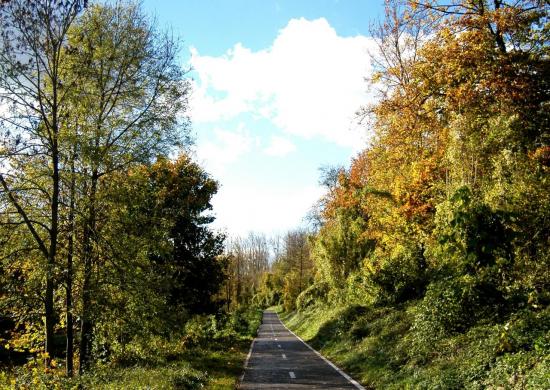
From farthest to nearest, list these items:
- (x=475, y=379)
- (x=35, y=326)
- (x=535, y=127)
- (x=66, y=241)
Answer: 1. (x=35, y=326)
2. (x=66, y=241)
3. (x=535, y=127)
4. (x=475, y=379)

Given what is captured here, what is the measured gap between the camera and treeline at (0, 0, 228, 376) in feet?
40.5

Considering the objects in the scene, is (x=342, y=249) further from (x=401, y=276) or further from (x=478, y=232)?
(x=478, y=232)

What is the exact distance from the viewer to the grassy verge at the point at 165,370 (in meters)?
11.0

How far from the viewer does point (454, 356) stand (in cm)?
1262

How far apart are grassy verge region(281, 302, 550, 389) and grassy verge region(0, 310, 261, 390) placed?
4771mm

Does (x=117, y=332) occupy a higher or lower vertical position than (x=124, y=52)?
lower

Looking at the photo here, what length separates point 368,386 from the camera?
14.0 meters

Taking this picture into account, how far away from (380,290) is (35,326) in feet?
55.1

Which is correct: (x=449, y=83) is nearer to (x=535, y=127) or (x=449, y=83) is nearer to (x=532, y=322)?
(x=535, y=127)

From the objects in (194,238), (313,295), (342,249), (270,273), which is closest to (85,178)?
(194,238)

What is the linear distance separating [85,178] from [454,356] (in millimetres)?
11110

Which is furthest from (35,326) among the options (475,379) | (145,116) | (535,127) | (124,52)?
(535,127)

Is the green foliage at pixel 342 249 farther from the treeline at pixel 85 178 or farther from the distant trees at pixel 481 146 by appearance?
the treeline at pixel 85 178

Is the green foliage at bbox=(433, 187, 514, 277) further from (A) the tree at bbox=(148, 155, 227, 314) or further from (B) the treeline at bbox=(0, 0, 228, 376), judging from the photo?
(A) the tree at bbox=(148, 155, 227, 314)
